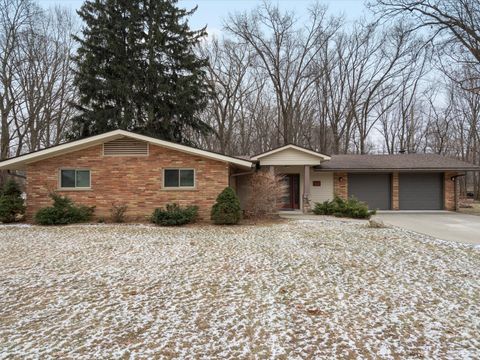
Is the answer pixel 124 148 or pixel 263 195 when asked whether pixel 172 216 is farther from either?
pixel 263 195

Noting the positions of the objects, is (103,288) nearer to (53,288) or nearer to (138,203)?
(53,288)

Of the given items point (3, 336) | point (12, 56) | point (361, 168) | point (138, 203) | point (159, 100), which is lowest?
point (3, 336)

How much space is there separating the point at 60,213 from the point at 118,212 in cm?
198

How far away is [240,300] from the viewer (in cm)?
416

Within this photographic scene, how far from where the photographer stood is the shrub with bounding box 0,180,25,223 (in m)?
11.4

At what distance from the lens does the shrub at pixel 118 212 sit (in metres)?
11.6

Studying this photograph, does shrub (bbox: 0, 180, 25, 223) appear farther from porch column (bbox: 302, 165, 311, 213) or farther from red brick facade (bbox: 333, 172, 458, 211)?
red brick facade (bbox: 333, 172, 458, 211)

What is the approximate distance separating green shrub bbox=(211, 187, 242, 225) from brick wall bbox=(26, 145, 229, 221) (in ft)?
2.75

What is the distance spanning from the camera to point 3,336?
3223mm

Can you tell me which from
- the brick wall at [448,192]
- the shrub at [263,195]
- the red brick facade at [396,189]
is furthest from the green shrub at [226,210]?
the brick wall at [448,192]

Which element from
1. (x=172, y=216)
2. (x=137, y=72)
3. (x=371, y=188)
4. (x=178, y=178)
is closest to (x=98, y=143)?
(x=178, y=178)

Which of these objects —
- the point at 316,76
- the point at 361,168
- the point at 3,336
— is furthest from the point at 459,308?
the point at 316,76

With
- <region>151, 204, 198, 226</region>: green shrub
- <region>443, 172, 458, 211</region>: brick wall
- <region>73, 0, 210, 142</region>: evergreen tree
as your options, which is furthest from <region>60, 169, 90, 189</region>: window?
<region>443, 172, 458, 211</region>: brick wall

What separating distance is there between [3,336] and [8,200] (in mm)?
10518
